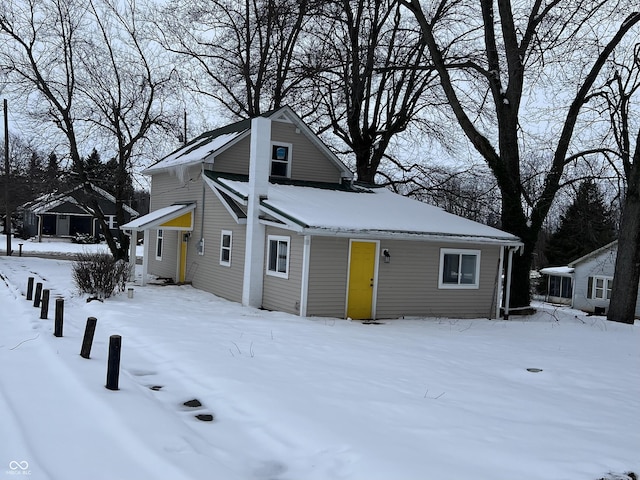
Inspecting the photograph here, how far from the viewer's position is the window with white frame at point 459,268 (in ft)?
54.1

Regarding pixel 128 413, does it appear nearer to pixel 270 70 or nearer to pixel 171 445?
pixel 171 445

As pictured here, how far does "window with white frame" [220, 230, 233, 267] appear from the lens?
17766 mm

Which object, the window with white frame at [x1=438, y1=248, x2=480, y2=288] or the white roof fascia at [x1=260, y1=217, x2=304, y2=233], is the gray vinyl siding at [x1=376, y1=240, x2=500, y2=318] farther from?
the white roof fascia at [x1=260, y1=217, x2=304, y2=233]

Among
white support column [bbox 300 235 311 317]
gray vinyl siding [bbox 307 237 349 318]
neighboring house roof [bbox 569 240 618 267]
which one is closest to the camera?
white support column [bbox 300 235 311 317]

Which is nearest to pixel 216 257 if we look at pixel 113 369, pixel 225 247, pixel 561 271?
pixel 225 247


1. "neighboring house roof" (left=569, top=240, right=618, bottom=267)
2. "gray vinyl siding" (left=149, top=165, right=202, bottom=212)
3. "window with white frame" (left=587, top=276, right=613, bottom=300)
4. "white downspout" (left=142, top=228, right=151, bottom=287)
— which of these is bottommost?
"window with white frame" (left=587, top=276, right=613, bottom=300)

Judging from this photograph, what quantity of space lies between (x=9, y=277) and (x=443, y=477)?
1892cm

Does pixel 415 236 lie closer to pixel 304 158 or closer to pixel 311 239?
pixel 311 239

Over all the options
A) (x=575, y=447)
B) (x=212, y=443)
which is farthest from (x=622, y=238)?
(x=212, y=443)

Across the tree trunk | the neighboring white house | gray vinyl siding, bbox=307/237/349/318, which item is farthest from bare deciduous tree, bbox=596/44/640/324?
the neighboring white house

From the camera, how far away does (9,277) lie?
19.7 metres

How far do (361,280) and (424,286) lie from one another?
217 cm

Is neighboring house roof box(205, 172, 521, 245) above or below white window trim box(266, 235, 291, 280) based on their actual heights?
above

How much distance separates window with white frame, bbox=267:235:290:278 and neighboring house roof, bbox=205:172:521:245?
2.43 ft
